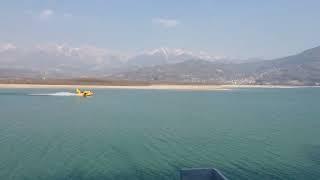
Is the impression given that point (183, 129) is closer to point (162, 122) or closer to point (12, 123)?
point (162, 122)

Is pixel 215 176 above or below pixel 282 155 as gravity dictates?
above

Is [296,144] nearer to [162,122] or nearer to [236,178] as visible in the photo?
[236,178]

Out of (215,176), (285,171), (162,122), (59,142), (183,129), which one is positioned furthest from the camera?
(162,122)

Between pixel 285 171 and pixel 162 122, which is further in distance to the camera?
pixel 162 122

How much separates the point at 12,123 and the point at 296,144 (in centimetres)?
3433

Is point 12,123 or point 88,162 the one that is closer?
point 88,162

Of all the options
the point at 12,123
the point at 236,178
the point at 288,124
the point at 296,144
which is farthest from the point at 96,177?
the point at 288,124

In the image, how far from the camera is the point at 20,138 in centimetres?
3866

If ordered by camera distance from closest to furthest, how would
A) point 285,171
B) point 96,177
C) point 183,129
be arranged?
point 96,177
point 285,171
point 183,129

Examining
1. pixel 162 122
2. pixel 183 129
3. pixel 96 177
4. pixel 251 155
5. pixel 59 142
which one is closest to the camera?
pixel 96 177

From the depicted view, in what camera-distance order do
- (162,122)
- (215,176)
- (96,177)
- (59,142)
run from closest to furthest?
(215,176) < (96,177) < (59,142) < (162,122)

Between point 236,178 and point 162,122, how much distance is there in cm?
2925

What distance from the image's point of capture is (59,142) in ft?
120

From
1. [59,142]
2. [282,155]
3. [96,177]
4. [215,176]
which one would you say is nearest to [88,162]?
[96,177]
